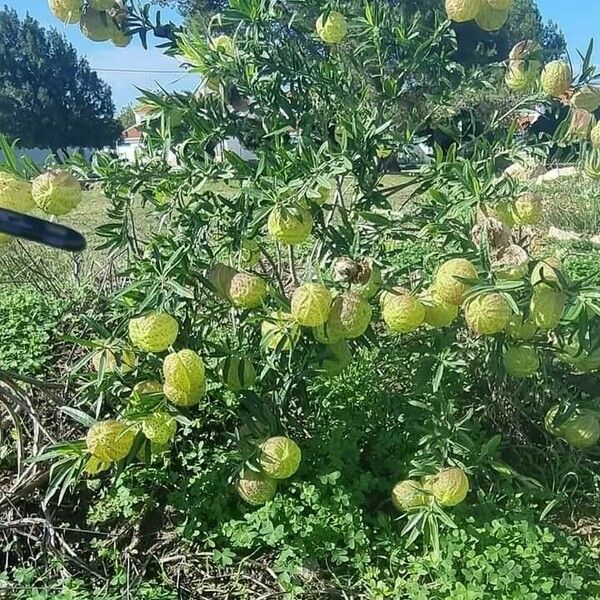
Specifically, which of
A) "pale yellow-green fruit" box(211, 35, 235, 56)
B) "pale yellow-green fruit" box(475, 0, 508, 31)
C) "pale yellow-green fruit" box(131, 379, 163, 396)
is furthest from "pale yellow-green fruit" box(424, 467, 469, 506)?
"pale yellow-green fruit" box(211, 35, 235, 56)

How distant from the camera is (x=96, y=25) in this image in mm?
2164

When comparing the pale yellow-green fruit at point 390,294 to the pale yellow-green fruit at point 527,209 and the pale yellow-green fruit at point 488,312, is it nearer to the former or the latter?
the pale yellow-green fruit at point 488,312

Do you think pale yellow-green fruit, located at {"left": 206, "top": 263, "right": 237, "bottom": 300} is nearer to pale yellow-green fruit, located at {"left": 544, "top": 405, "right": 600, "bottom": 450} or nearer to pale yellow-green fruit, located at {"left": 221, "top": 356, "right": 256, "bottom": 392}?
pale yellow-green fruit, located at {"left": 221, "top": 356, "right": 256, "bottom": 392}

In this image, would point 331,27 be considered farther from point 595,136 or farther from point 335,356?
point 335,356

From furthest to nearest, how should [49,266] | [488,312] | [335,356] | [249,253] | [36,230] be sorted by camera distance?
[49,266] < [249,253] < [335,356] < [488,312] < [36,230]

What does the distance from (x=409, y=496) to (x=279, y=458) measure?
1.17ft

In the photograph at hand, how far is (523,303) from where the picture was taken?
70.9 inches

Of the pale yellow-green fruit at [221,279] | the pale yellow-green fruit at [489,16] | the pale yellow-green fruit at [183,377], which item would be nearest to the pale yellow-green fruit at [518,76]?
the pale yellow-green fruit at [489,16]

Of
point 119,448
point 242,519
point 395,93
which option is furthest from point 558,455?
point 119,448

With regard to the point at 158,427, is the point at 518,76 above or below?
above

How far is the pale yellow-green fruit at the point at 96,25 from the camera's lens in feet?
7.06

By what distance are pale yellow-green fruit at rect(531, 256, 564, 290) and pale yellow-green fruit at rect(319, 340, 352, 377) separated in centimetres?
50

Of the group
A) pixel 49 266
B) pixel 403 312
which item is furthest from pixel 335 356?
pixel 49 266

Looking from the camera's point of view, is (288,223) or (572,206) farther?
(572,206)
